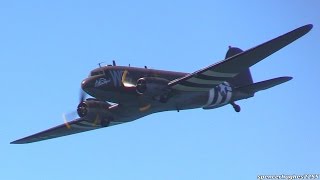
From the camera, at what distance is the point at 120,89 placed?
32.4 metres

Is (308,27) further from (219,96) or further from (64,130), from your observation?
(64,130)

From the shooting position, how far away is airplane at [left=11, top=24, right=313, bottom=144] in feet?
100

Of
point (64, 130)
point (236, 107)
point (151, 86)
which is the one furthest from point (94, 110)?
point (236, 107)

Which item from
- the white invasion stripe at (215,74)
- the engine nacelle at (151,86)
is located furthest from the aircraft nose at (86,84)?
the white invasion stripe at (215,74)

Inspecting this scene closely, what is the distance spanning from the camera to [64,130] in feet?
130

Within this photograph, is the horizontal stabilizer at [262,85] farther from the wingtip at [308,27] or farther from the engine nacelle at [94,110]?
the engine nacelle at [94,110]

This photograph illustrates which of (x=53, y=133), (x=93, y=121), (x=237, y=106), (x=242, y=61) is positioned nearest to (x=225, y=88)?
(x=237, y=106)

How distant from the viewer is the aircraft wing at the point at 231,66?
2850cm

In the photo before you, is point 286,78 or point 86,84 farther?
point 286,78

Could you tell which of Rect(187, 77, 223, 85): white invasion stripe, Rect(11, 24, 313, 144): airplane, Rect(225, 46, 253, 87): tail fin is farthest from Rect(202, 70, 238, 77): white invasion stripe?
Rect(225, 46, 253, 87): tail fin

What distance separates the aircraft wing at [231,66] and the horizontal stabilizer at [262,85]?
4665 millimetres

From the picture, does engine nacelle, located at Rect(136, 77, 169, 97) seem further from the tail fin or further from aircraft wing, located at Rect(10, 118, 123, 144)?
the tail fin

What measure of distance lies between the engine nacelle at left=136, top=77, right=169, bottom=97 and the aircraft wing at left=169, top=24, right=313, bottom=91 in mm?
547

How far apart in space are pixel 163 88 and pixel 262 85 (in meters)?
8.20
